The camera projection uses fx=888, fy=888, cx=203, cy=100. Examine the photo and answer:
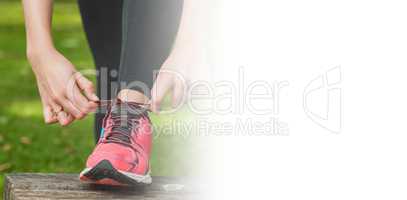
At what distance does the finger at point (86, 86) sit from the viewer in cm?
164

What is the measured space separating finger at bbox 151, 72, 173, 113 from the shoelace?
5 cm

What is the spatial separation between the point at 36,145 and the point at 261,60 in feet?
9.60

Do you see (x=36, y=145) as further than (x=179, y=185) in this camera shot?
Yes

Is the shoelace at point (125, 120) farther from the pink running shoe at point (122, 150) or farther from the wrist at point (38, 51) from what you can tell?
the wrist at point (38, 51)

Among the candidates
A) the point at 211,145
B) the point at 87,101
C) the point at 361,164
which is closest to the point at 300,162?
the point at 361,164

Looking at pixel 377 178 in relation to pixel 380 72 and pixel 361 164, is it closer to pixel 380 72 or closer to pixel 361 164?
pixel 361 164

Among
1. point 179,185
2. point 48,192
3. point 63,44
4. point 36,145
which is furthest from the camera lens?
point 63,44

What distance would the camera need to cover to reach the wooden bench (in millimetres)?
1616

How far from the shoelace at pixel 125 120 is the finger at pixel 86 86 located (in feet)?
0.25

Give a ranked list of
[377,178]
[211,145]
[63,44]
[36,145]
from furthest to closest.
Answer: [63,44], [36,145], [211,145], [377,178]

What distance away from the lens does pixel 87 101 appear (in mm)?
1671
